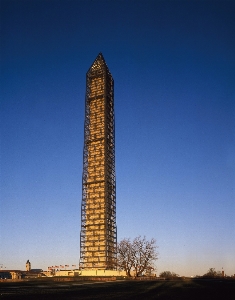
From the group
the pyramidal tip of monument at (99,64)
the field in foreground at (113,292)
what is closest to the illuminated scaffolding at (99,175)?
the pyramidal tip of monument at (99,64)

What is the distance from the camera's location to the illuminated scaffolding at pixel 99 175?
3004 inches

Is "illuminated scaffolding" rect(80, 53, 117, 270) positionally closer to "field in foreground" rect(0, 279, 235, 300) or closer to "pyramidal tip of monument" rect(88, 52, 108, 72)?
"pyramidal tip of monument" rect(88, 52, 108, 72)

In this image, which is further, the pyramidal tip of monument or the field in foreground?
the pyramidal tip of monument

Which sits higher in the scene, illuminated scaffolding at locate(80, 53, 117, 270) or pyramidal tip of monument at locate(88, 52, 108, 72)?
pyramidal tip of monument at locate(88, 52, 108, 72)

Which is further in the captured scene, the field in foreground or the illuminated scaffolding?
the illuminated scaffolding

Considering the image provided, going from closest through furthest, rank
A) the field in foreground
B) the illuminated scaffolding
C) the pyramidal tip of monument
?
1. the field in foreground
2. the illuminated scaffolding
3. the pyramidal tip of monument

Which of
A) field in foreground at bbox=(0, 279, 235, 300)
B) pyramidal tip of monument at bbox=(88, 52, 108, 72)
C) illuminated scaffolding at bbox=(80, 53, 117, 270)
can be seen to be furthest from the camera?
Result: pyramidal tip of monument at bbox=(88, 52, 108, 72)

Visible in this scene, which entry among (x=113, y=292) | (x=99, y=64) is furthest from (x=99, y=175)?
(x=113, y=292)

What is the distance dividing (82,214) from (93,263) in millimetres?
14356

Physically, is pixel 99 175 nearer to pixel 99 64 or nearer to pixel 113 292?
pixel 99 64

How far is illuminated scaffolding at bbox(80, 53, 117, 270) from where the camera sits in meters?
76.3

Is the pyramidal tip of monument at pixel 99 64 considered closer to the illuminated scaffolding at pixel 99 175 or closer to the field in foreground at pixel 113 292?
the illuminated scaffolding at pixel 99 175

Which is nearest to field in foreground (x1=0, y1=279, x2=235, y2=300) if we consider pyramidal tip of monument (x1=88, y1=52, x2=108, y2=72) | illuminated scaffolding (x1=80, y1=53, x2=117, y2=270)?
illuminated scaffolding (x1=80, y1=53, x2=117, y2=270)

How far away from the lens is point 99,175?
83688 mm
